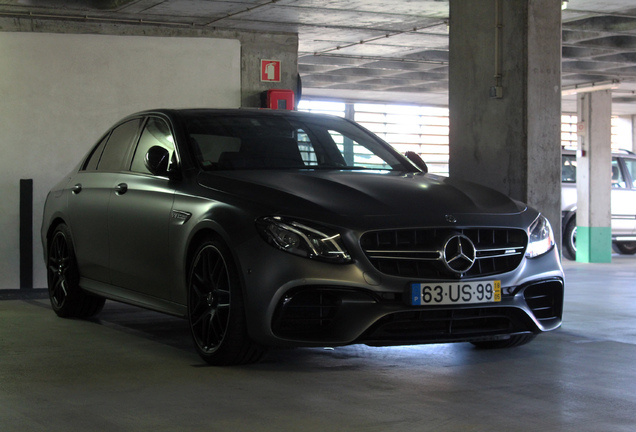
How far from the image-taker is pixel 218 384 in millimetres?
4719

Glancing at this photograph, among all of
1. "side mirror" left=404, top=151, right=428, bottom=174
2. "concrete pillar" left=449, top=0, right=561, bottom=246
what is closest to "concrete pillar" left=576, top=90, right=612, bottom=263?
"concrete pillar" left=449, top=0, right=561, bottom=246

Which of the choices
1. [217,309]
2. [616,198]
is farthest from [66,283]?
[616,198]

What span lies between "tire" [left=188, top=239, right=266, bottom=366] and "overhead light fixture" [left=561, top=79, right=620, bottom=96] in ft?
47.7

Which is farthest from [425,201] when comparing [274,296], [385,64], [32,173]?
[385,64]

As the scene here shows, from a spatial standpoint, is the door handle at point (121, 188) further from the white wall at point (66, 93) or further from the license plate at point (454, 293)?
the white wall at point (66, 93)

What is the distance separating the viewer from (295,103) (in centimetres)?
1212

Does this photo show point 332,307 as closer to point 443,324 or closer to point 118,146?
point 443,324

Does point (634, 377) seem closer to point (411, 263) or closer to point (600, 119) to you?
point (411, 263)

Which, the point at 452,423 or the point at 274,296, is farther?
the point at 274,296

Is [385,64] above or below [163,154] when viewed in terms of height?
above

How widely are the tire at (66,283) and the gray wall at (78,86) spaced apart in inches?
122

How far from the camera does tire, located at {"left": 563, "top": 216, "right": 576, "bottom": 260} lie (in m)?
18.2

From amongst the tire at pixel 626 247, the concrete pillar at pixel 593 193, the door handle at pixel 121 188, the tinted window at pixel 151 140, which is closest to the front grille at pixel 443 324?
the tinted window at pixel 151 140

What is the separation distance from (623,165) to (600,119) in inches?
41.1
